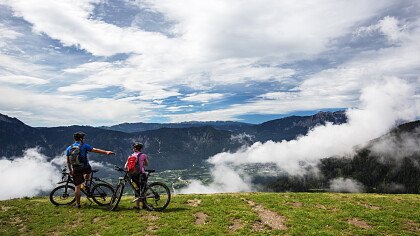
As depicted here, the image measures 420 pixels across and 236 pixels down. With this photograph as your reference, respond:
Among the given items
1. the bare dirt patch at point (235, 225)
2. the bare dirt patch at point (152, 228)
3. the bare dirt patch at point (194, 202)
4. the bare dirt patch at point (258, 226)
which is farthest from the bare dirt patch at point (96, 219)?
the bare dirt patch at point (258, 226)

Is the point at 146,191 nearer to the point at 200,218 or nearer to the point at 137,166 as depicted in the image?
the point at 137,166

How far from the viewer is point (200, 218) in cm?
2000

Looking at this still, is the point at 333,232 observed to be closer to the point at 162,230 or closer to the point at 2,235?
the point at 162,230

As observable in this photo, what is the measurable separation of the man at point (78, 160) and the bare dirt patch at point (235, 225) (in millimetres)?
9989

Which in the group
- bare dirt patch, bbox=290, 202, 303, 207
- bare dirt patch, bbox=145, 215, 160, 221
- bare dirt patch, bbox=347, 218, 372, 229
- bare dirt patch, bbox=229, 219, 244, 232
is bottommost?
bare dirt patch, bbox=347, 218, 372, 229

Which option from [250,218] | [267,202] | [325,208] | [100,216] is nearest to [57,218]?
[100,216]

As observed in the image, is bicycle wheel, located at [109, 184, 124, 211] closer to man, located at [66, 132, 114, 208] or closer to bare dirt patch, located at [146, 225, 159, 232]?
man, located at [66, 132, 114, 208]

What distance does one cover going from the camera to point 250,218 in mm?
19609

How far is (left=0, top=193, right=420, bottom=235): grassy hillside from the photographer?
58.2 feet

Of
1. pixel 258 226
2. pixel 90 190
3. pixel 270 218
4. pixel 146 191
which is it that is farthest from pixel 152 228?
pixel 270 218

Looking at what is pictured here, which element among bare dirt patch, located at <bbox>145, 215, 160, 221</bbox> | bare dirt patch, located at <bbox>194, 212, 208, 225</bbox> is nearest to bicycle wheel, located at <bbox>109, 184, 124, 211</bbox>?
bare dirt patch, located at <bbox>145, 215, 160, 221</bbox>

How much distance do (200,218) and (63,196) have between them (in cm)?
1171

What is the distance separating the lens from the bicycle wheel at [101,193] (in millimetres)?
21978

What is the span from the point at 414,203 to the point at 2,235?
3074 centimetres
